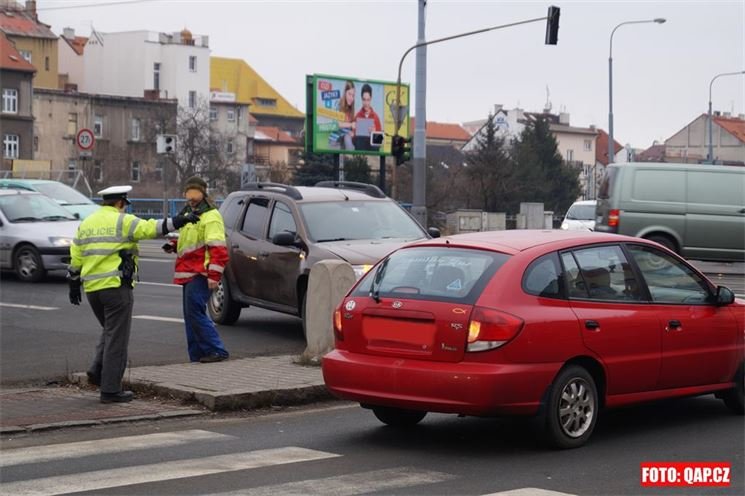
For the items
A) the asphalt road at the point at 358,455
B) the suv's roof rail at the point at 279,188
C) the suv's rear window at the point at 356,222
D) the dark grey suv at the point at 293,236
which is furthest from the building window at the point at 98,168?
the asphalt road at the point at 358,455

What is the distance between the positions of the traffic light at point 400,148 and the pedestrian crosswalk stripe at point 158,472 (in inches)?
1162

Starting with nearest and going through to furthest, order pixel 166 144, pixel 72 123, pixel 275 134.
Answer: pixel 166 144, pixel 72 123, pixel 275 134

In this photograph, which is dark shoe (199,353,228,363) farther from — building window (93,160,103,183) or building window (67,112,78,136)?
building window (67,112,78,136)

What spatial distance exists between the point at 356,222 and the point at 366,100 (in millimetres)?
37754

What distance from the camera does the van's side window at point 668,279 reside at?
9.29m

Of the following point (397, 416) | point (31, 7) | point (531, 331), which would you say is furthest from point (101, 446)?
point (31, 7)

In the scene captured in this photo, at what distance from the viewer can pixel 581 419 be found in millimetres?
8438

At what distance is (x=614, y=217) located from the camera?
23766mm

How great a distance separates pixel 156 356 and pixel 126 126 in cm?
9492

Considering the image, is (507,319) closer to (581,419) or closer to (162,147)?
(581,419)

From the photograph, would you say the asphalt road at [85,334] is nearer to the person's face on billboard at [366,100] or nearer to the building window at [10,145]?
the person's face on billboard at [366,100]

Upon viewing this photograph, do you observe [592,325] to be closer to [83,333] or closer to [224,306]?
[224,306]

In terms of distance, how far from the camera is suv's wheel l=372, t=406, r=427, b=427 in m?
9.13

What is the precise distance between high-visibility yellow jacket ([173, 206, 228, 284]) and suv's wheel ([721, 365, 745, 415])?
16.0 ft
